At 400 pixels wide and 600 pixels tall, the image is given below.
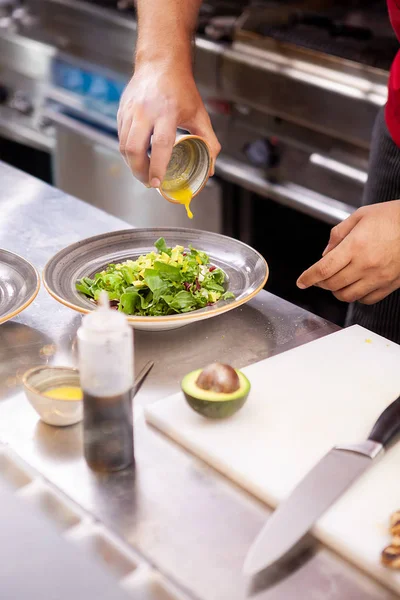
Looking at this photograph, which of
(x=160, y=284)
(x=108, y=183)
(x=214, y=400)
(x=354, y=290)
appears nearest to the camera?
(x=214, y=400)

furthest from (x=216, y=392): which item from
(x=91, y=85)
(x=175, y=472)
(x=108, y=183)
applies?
(x=91, y=85)

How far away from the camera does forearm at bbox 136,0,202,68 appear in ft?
5.79

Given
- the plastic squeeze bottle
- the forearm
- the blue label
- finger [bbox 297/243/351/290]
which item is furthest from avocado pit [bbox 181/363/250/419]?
the blue label

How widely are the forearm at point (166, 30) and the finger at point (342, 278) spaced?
61cm

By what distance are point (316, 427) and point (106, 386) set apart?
324 mm

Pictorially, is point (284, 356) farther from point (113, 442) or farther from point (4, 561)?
point (4, 561)

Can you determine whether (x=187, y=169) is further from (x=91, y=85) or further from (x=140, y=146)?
(x=91, y=85)

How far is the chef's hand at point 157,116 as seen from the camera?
1479mm

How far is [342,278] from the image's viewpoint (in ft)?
4.84

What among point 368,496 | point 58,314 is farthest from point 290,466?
point 58,314

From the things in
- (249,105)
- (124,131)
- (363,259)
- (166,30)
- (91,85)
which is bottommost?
(91,85)

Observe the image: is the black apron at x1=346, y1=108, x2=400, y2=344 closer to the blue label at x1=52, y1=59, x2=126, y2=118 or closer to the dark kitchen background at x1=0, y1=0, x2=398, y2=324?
the dark kitchen background at x1=0, y1=0, x2=398, y2=324

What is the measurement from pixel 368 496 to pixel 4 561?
0.44 meters

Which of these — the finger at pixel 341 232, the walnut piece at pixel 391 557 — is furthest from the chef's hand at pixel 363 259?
the walnut piece at pixel 391 557
